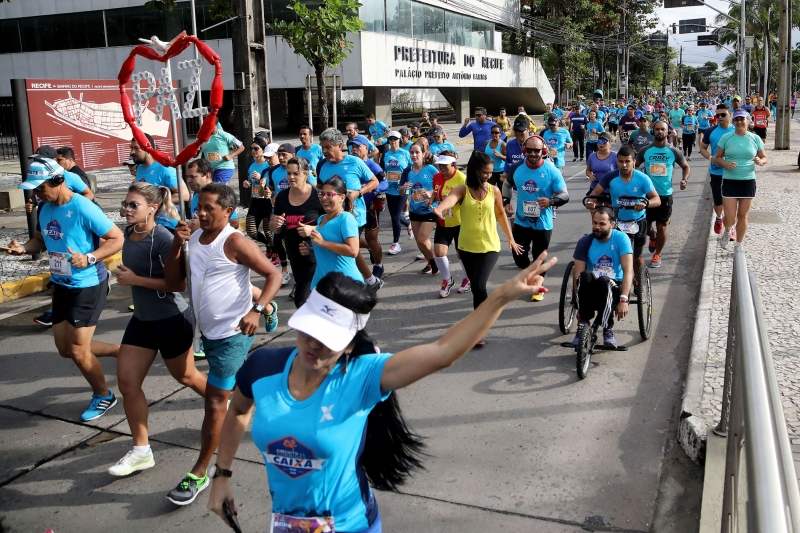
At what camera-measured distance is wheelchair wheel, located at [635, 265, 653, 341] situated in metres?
6.79

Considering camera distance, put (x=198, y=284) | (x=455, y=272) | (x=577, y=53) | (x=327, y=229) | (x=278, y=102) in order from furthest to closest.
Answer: (x=577, y=53) < (x=278, y=102) < (x=455, y=272) < (x=327, y=229) < (x=198, y=284)

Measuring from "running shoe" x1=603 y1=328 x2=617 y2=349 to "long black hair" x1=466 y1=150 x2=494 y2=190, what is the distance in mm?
1799

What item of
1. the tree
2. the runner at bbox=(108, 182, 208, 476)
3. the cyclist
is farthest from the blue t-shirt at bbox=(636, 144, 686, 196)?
the tree

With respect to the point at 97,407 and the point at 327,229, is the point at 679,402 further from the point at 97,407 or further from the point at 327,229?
the point at 97,407

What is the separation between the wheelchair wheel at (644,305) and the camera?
6.79 meters

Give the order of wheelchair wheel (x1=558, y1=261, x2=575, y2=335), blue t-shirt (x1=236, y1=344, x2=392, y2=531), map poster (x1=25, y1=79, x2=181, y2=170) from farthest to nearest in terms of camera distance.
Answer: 1. map poster (x1=25, y1=79, x2=181, y2=170)
2. wheelchair wheel (x1=558, y1=261, x2=575, y2=335)
3. blue t-shirt (x1=236, y1=344, x2=392, y2=531)

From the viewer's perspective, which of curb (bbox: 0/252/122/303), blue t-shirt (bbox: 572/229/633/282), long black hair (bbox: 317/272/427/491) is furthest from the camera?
curb (bbox: 0/252/122/303)

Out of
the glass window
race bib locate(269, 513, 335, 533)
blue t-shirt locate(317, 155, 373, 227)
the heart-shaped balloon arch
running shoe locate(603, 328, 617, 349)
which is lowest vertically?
running shoe locate(603, 328, 617, 349)

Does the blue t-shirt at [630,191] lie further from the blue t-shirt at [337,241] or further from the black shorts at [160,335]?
the black shorts at [160,335]

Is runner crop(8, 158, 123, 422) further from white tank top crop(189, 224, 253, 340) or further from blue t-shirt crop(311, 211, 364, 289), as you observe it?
blue t-shirt crop(311, 211, 364, 289)

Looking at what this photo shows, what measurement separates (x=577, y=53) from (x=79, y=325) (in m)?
52.5

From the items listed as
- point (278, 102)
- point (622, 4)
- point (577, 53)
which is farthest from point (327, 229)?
point (622, 4)

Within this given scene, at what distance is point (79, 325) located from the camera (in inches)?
208

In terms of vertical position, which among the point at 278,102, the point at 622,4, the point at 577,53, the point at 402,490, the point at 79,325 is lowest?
the point at 402,490
